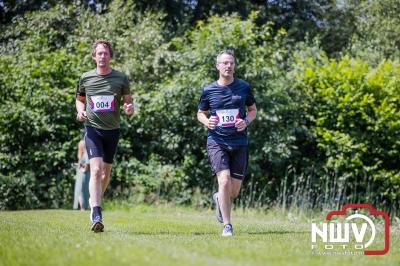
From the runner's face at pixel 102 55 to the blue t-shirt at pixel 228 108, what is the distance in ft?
4.19

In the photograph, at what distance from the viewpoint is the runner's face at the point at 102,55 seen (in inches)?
288

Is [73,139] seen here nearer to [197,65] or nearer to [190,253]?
[197,65]

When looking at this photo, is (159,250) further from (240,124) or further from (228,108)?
(228,108)

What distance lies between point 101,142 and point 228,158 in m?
1.57

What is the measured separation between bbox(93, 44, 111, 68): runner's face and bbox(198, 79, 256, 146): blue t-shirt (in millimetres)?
1279

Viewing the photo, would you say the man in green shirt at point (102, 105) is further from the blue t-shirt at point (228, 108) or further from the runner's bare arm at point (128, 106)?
the blue t-shirt at point (228, 108)

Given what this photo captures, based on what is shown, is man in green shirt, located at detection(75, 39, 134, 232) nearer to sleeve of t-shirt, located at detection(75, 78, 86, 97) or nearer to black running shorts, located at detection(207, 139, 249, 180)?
sleeve of t-shirt, located at detection(75, 78, 86, 97)

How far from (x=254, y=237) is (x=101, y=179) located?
1.98m

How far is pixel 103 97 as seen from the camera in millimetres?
7344

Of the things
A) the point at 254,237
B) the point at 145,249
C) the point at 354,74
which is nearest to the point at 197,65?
the point at 354,74

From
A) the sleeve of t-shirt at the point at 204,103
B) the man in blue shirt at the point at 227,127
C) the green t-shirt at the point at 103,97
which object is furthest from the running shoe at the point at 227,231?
the green t-shirt at the point at 103,97

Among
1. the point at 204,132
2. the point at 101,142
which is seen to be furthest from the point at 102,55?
the point at 204,132

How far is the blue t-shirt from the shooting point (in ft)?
23.9

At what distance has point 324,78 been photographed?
45.3ft
